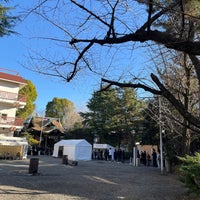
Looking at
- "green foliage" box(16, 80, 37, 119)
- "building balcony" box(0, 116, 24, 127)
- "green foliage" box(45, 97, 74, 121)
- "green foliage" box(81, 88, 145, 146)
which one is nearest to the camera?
"building balcony" box(0, 116, 24, 127)

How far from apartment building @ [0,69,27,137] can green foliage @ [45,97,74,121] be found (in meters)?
33.3

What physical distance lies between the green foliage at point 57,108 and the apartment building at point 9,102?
3326 centimetres

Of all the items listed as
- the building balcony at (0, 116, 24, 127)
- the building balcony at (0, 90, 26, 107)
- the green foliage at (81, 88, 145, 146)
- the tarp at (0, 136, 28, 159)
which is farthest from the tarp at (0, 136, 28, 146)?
the green foliage at (81, 88, 145, 146)

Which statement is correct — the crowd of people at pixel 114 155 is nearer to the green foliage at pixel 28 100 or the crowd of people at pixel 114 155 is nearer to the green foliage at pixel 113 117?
the green foliage at pixel 113 117

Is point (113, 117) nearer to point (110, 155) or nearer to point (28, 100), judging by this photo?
point (110, 155)

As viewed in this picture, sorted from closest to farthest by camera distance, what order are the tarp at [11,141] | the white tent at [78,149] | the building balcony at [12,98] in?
the tarp at [11,141]
the building balcony at [12,98]
the white tent at [78,149]

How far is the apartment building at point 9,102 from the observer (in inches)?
1273

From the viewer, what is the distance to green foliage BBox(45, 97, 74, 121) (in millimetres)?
67875

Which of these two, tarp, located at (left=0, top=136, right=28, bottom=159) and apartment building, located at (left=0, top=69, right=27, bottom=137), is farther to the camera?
apartment building, located at (left=0, top=69, right=27, bottom=137)

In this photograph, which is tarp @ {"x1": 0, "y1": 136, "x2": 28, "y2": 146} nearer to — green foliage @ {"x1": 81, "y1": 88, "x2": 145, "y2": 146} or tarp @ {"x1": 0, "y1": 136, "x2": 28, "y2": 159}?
tarp @ {"x1": 0, "y1": 136, "x2": 28, "y2": 159}

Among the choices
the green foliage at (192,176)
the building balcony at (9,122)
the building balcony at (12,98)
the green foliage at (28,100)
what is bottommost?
the green foliage at (192,176)

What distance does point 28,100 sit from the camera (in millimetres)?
45625

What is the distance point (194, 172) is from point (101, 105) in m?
38.4

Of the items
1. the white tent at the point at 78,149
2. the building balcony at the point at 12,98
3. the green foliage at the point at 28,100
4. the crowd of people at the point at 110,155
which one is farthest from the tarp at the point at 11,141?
the green foliage at the point at 28,100
